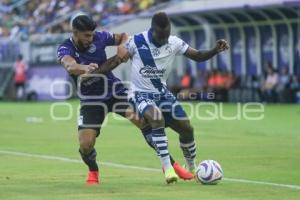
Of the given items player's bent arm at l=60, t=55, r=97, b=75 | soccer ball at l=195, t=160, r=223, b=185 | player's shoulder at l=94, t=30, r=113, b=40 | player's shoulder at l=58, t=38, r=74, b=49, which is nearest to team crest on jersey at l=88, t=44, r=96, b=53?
player's shoulder at l=94, t=30, r=113, b=40

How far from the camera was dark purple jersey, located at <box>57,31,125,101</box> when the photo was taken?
12.8 meters

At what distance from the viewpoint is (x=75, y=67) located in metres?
12.3

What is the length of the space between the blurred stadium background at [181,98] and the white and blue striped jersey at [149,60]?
1.35 meters

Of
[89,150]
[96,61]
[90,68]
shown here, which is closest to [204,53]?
[96,61]

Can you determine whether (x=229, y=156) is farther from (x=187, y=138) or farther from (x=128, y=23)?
(x=128, y=23)

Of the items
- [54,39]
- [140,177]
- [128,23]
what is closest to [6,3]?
[54,39]

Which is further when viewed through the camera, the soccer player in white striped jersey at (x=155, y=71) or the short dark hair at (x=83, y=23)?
the soccer player in white striped jersey at (x=155, y=71)

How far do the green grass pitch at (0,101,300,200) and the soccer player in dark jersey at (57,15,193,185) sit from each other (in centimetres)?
54

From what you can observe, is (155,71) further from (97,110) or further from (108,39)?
(97,110)

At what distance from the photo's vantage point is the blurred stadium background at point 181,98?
1269cm

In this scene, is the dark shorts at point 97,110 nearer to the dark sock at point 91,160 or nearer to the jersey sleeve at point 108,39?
the dark sock at point 91,160

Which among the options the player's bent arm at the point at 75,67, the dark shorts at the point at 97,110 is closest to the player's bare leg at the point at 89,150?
the dark shorts at the point at 97,110

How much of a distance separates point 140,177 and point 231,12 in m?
25.5

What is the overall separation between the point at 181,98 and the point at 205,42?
4613mm
